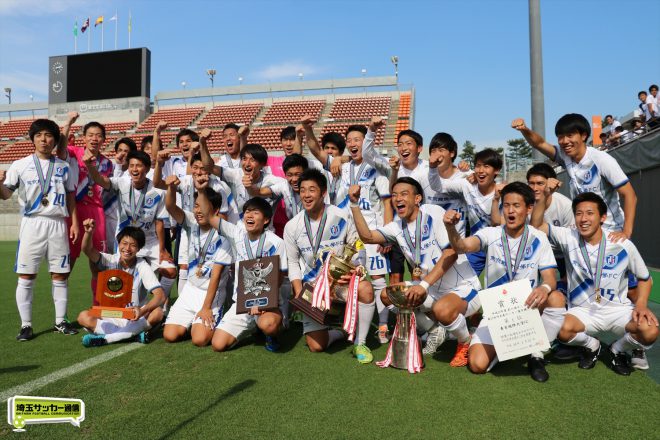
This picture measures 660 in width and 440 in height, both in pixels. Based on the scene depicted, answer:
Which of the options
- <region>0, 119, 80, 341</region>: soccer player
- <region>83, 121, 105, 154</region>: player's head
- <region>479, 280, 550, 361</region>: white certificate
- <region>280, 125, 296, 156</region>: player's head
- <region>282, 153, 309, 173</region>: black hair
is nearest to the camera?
<region>479, 280, 550, 361</region>: white certificate

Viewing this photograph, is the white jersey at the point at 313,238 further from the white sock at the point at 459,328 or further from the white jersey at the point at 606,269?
the white jersey at the point at 606,269

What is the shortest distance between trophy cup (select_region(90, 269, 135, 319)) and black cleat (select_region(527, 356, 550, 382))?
11.3 feet

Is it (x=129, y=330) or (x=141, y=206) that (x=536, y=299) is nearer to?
(x=129, y=330)

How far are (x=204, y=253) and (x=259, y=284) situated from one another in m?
0.88

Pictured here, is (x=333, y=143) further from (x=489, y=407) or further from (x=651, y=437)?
(x=651, y=437)

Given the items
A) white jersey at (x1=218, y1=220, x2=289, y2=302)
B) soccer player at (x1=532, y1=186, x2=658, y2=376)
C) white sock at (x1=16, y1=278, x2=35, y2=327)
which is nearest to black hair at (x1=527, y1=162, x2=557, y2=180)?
soccer player at (x1=532, y1=186, x2=658, y2=376)

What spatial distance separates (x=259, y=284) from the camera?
168 inches

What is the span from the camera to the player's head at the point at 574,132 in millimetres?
4090

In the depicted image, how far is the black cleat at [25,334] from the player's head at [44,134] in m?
→ 1.74

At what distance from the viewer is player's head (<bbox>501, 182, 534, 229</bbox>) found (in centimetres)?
370

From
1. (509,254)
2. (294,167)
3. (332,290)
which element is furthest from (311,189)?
(509,254)

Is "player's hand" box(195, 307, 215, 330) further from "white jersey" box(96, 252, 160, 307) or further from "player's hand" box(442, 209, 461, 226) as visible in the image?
"player's hand" box(442, 209, 461, 226)

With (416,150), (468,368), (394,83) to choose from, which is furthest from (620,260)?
(394,83)

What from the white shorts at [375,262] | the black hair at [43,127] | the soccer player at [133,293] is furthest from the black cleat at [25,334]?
the white shorts at [375,262]
